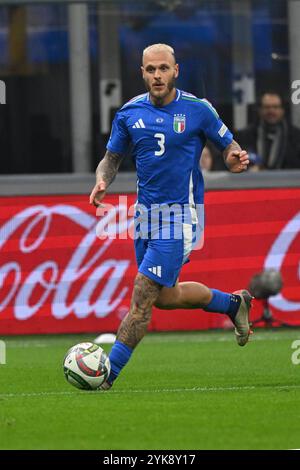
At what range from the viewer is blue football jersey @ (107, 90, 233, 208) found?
32.7 feet

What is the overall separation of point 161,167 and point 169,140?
19 centimetres

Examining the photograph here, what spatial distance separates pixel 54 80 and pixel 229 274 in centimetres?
285

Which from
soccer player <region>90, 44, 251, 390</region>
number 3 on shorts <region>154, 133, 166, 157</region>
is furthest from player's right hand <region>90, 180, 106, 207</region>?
number 3 on shorts <region>154, 133, 166, 157</region>

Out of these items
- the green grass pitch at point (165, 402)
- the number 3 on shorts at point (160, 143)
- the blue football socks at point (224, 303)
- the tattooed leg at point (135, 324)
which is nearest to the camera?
the green grass pitch at point (165, 402)

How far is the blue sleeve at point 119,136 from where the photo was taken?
1009cm

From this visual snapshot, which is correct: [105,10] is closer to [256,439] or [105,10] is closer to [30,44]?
[30,44]

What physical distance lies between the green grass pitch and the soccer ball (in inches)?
3.7

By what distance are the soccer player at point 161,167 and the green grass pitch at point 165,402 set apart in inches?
23.3

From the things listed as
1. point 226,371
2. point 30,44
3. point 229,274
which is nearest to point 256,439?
point 226,371

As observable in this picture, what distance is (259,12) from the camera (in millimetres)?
15812

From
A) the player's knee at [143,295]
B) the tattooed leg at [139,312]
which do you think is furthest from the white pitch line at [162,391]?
the player's knee at [143,295]

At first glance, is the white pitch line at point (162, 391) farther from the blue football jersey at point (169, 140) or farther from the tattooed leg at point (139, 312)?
the blue football jersey at point (169, 140)

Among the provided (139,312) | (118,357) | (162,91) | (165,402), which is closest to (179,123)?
(162,91)

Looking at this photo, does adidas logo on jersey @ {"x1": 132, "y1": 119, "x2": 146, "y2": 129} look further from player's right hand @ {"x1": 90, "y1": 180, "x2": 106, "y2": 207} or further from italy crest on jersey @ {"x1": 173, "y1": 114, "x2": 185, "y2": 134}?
player's right hand @ {"x1": 90, "y1": 180, "x2": 106, "y2": 207}
